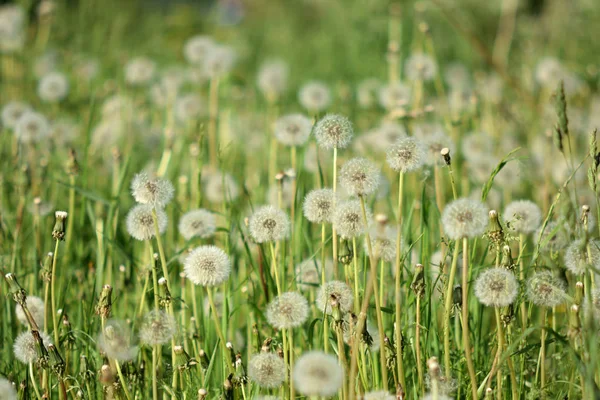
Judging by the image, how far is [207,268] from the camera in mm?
1456

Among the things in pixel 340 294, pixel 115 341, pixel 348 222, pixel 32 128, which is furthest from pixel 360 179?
pixel 32 128

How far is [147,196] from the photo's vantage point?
58.3 inches

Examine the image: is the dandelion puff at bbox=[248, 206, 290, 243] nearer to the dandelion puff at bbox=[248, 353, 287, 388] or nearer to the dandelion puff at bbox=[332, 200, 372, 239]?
the dandelion puff at bbox=[332, 200, 372, 239]

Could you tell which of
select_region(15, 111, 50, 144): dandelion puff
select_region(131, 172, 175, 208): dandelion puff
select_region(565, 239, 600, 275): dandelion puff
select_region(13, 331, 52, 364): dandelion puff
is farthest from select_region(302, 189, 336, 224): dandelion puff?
select_region(15, 111, 50, 144): dandelion puff

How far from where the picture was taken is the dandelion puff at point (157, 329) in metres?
1.37

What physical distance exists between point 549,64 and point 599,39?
6.06ft

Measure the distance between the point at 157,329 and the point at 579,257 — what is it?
3.07 ft

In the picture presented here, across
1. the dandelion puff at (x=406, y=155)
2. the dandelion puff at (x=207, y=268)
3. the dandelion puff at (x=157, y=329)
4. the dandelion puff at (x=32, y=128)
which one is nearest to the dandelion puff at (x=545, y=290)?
the dandelion puff at (x=406, y=155)

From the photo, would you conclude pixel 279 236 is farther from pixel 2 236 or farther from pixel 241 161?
pixel 241 161

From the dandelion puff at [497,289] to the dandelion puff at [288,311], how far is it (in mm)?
373

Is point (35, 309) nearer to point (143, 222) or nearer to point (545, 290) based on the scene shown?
point (143, 222)

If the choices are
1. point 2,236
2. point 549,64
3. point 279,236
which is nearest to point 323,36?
point 549,64

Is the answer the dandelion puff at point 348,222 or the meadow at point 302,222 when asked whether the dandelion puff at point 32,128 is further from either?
the dandelion puff at point 348,222

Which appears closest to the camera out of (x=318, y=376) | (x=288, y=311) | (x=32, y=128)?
(x=318, y=376)
